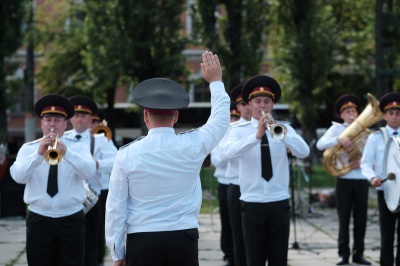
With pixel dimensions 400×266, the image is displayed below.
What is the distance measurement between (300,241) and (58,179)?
558 cm

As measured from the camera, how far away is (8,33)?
2255cm

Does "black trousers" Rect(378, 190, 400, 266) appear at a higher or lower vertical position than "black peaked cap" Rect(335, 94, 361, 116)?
lower

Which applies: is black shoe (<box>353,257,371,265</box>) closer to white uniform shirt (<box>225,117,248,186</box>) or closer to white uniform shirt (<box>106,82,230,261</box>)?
white uniform shirt (<box>225,117,248,186</box>)

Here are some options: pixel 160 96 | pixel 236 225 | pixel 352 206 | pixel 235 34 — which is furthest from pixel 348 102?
pixel 235 34

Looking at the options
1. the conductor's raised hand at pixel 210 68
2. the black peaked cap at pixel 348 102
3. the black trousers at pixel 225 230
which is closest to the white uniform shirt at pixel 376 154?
the black peaked cap at pixel 348 102

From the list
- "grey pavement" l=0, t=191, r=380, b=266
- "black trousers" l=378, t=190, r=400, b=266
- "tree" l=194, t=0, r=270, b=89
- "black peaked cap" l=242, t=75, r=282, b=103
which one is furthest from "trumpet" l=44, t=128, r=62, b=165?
"tree" l=194, t=0, r=270, b=89

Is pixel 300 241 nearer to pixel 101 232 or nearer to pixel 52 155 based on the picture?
pixel 101 232

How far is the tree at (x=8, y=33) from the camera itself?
74.7ft

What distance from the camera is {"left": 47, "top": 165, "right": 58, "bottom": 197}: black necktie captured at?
661 centimetres

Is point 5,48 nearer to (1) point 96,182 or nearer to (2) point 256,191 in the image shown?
(1) point 96,182

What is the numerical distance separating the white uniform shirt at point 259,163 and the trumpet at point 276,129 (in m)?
0.09

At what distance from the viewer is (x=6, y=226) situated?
42.3 feet

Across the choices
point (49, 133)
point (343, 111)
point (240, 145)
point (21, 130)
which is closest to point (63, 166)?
point (49, 133)

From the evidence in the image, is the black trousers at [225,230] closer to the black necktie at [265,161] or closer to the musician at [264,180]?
the musician at [264,180]
